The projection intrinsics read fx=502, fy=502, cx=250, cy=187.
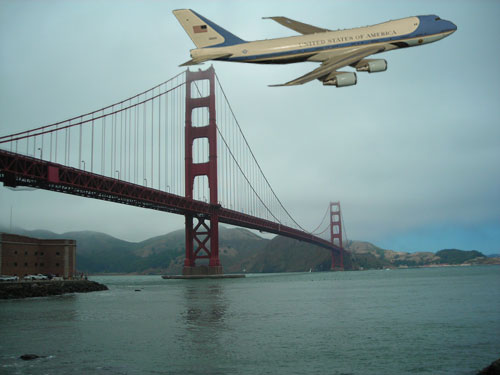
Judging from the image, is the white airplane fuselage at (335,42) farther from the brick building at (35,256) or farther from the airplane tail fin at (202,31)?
the brick building at (35,256)

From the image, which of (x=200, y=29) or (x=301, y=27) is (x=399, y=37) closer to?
(x=301, y=27)

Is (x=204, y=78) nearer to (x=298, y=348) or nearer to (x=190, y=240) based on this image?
(x=190, y=240)

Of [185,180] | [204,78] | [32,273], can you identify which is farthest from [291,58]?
[204,78]

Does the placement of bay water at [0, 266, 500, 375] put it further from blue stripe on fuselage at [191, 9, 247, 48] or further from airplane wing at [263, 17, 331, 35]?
airplane wing at [263, 17, 331, 35]

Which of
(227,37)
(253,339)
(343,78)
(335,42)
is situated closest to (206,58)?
(227,37)

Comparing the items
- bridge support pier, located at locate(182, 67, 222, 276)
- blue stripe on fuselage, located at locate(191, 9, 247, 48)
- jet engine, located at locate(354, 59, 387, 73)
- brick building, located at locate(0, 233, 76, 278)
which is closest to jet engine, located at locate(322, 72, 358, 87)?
jet engine, located at locate(354, 59, 387, 73)
